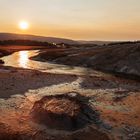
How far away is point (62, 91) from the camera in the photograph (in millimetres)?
25562

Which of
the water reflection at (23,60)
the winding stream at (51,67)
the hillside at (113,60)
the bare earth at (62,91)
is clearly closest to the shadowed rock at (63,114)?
the bare earth at (62,91)

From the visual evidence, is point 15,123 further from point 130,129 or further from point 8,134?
point 130,129

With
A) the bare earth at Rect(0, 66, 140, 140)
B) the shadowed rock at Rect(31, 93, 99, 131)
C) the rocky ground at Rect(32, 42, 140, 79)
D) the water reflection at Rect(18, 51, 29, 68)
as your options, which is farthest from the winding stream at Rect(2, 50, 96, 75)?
the shadowed rock at Rect(31, 93, 99, 131)

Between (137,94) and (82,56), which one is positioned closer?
(137,94)

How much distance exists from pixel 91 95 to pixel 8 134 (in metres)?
10.4

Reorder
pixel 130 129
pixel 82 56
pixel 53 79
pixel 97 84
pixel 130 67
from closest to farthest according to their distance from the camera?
pixel 130 129 → pixel 97 84 → pixel 53 79 → pixel 130 67 → pixel 82 56

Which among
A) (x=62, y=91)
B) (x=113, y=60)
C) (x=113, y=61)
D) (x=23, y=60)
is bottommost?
(x=23, y=60)

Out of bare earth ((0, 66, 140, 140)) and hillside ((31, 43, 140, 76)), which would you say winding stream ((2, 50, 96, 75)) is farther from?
bare earth ((0, 66, 140, 140))

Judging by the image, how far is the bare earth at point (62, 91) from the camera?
14.8 meters

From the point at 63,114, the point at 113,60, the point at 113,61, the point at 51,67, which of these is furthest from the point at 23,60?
the point at 63,114

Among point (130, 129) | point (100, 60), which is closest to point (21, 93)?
point (130, 129)

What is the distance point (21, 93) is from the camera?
2380cm

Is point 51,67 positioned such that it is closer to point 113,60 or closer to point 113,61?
point 113,61

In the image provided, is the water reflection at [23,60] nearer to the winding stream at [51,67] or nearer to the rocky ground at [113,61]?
the winding stream at [51,67]
